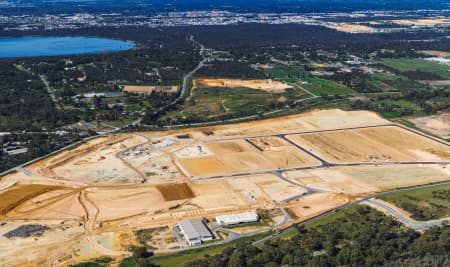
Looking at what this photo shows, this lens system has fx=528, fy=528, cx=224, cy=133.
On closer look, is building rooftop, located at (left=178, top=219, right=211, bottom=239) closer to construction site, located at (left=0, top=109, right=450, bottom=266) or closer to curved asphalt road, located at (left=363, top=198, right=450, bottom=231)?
construction site, located at (left=0, top=109, right=450, bottom=266)

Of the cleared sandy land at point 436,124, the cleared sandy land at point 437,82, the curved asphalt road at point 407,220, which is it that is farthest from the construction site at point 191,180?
the cleared sandy land at point 437,82

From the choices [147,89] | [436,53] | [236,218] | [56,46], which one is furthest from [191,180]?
[436,53]

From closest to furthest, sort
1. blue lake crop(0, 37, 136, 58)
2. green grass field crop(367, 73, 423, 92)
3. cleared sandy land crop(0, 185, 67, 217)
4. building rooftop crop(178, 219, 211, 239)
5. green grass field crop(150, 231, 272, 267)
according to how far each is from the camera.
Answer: green grass field crop(150, 231, 272, 267), building rooftop crop(178, 219, 211, 239), cleared sandy land crop(0, 185, 67, 217), green grass field crop(367, 73, 423, 92), blue lake crop(0, 37, 136, 58)

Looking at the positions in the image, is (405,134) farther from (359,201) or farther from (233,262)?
(233,262)

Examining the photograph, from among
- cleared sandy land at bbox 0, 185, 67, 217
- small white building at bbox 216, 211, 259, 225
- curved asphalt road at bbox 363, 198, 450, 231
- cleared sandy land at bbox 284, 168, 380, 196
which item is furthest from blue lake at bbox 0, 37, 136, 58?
curved asphalt road at bbox 363, 198, 450, 231

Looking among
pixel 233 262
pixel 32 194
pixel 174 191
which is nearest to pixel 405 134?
pixel 174 191

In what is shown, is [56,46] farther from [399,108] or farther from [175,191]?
[175,191]
